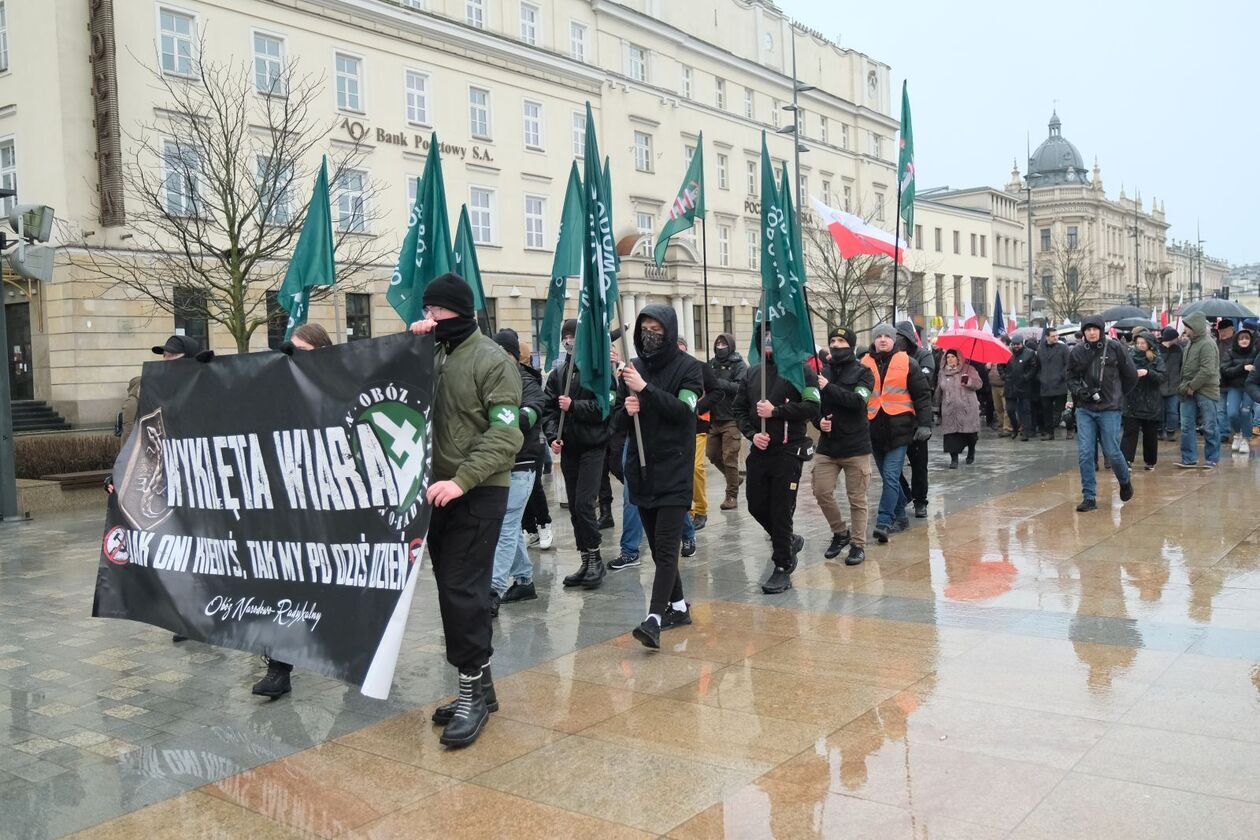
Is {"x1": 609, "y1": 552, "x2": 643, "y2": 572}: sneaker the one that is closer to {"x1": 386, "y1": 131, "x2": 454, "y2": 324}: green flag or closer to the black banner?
{"x1": 386, "y1": 131, "x2": 454, "y2": 324}: green flag

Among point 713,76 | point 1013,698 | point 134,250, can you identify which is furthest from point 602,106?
point 1013,698

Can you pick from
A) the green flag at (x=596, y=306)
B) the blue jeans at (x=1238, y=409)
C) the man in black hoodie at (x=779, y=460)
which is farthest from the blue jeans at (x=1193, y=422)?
the green flag at (x=596, y=306)

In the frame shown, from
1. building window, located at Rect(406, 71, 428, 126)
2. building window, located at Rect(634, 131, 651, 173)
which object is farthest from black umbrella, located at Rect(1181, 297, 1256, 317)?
building window, located at Rect(634, 131, 651, 173)

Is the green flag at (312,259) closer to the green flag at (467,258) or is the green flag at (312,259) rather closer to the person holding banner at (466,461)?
the green flag at (467,258)

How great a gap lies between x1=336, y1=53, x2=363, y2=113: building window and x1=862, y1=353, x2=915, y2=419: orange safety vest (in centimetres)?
2560

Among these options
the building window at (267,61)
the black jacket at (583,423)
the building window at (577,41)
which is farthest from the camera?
the building window at (577,41)

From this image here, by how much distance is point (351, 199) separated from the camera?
3153 cm

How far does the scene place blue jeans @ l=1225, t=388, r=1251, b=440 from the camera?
14.9 meters

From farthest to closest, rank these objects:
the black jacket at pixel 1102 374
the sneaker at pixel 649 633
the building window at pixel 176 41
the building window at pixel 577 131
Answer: the building window at pixel 577 131, the building window at pixel 176 41, the black jacket at pixel 1102 374, the sneaker at pixel 649 633

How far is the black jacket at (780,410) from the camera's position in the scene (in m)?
7.42

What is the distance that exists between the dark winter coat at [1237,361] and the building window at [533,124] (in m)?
27.5

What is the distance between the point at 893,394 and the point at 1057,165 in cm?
11878

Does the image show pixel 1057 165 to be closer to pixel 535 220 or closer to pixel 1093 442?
pixel 535 220

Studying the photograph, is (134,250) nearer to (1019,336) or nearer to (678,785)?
(1019,336)
